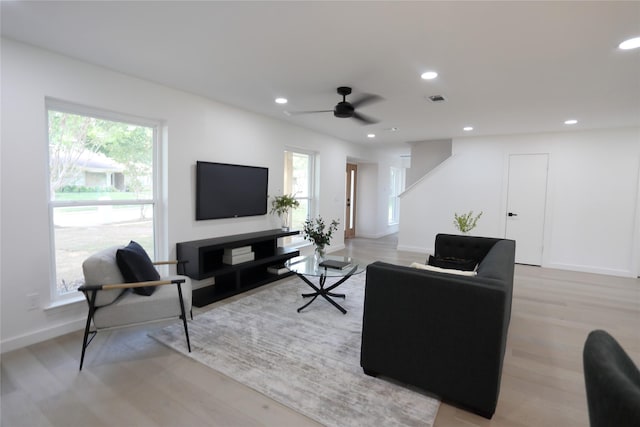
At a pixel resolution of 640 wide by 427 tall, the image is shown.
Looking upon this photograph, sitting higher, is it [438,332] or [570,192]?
[570,192]

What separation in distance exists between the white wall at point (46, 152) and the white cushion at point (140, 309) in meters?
0.86

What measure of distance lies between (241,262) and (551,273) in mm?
5271

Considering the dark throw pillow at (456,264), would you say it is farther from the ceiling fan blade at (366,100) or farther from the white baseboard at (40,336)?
the white baseboard at (40,336)

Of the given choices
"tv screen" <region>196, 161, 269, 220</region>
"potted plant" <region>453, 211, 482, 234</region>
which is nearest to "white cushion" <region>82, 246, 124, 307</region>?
"tv screen" <region>196, 161, 269, 220</region>

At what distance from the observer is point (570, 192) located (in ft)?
18.5

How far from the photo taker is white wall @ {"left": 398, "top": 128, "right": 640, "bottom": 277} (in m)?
5.25

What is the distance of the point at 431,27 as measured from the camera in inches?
85.6

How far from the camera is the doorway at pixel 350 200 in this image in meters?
8.78

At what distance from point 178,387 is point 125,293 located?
0.97 metres

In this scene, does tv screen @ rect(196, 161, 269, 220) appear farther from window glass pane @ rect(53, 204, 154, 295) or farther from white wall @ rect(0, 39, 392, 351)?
window glass pane @ rect(53, 204, 154, 295)

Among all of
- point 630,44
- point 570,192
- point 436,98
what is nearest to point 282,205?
point 436,98

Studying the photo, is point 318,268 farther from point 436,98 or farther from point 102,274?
point 436,98

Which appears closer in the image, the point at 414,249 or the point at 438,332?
the point at 438,332

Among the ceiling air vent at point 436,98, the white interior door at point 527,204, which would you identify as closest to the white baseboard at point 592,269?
the white interior door at point 527,204
